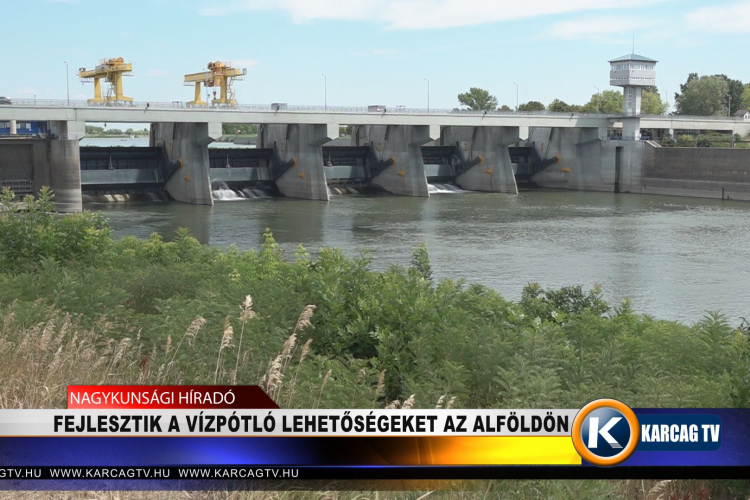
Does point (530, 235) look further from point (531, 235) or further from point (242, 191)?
point (242, 191)

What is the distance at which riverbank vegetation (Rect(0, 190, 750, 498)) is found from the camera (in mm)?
6629

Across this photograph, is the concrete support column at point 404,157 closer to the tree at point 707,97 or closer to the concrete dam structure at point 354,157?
the concrete dam structure at point 354,157

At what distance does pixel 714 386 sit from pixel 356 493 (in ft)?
13.0

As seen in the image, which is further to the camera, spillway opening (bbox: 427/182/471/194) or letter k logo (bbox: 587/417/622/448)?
spillway opening (bbox: 427/182/471/194)

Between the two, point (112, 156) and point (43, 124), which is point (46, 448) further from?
point (43, 124)

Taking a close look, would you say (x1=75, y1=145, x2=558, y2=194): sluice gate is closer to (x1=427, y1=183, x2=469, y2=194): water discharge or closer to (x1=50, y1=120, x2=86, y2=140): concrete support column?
(x1=427, y1=183, x2=469, y2=194): water discharge

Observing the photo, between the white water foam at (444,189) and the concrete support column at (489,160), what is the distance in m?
0.91

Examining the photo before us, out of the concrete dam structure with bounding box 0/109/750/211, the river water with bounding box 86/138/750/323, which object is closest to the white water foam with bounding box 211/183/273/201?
the concrete dam structure with bounding box 0/109/750/211

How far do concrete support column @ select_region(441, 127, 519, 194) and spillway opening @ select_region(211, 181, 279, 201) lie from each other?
15.0m

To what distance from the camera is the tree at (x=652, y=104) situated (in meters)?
109

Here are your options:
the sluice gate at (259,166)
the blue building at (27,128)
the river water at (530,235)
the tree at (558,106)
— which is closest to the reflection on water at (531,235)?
the river water at (530,235)

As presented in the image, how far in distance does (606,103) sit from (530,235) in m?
73.5

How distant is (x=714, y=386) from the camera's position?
759 cm

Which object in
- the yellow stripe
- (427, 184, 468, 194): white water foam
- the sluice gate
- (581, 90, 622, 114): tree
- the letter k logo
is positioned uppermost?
(581, 90, 622, 114): tree
